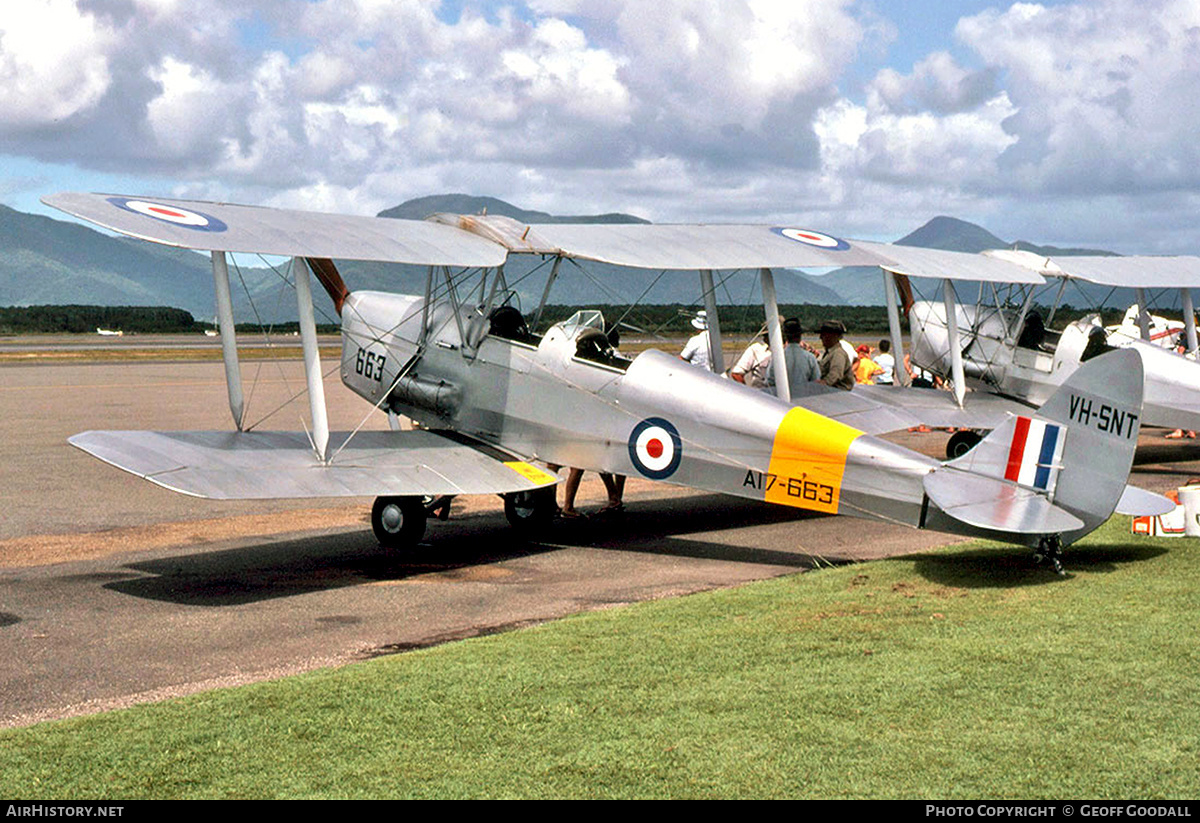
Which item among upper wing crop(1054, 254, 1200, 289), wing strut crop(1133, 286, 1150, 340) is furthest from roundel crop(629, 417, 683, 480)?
→ wing strut crop(1133, 286, 1150, 340)

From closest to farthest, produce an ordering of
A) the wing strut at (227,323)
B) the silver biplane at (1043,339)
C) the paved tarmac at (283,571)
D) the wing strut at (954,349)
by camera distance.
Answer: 1. the paved tarmac at (283,571)
2. the wing strut at (227,323)
3. the silver biplane at (1043,339)
4. the wing strut at (954,349)

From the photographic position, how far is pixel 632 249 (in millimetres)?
11297

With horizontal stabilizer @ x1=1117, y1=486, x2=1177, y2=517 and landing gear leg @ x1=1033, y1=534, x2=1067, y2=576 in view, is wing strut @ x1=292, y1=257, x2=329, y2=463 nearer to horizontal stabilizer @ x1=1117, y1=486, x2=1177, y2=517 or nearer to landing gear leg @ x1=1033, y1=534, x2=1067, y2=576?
landing gear leg @ x1=1033, y1=534, x2=1067, y2=576

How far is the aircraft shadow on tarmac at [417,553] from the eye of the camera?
8977 mm

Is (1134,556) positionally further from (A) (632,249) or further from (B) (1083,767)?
(A) (632,249)

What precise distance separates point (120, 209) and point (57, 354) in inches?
1862

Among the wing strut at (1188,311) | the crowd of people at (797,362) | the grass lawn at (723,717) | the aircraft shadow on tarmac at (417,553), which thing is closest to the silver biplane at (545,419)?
the aircraft shadow on tarmac at (417,553)

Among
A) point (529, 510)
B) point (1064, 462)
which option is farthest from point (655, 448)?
point (1064, 462)

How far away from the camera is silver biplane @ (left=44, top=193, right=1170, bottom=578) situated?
7.66m

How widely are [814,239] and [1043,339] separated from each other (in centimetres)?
422

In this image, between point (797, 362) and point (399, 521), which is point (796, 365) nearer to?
point (797, 362)

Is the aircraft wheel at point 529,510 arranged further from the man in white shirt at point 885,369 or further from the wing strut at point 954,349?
the man in white shirt at point 885,369

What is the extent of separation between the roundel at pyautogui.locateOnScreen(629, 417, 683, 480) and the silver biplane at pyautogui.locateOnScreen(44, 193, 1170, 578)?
0.01m

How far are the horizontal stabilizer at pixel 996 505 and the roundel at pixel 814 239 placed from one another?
5334 mm
